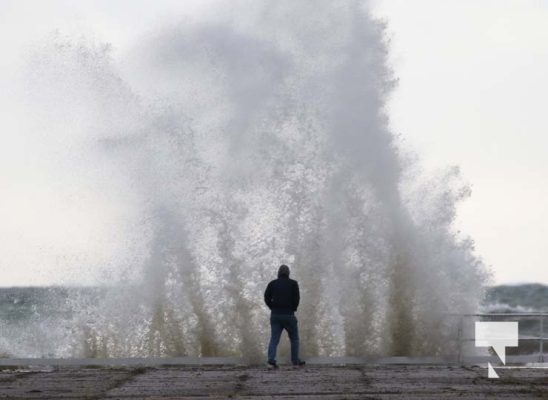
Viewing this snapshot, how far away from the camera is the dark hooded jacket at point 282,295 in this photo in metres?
22.4

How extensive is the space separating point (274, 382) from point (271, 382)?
0.04m

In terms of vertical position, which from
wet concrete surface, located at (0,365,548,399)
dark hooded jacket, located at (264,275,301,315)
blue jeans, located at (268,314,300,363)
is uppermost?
dark hooded jacket, located at (264,275,301,315)

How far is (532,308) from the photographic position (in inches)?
3381

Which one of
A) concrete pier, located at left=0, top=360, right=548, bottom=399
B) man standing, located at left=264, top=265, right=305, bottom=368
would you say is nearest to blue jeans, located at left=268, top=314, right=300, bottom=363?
man standing, located at left=264, top=265, right=305, bottom=368

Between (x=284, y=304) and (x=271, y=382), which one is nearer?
(x=271, y=382)

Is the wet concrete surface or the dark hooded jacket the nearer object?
the wet concrete surface

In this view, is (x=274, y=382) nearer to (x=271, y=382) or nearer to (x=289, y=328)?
(x=271, y=382)

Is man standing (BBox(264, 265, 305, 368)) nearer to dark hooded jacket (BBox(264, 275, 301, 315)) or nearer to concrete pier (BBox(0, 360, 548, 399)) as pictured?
dark hooded jacket (BBox(264, 275, 301, 315))

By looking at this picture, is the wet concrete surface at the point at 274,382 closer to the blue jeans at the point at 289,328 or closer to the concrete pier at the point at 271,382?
the concrete pier at the point at 271,382

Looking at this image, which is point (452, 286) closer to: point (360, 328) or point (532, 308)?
point (360, 328)

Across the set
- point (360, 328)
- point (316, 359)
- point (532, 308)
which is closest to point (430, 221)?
point (360, 328)

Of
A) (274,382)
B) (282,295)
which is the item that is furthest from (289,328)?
(274,382)

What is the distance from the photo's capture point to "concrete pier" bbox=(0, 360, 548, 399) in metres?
16.7

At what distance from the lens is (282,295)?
22.4m
